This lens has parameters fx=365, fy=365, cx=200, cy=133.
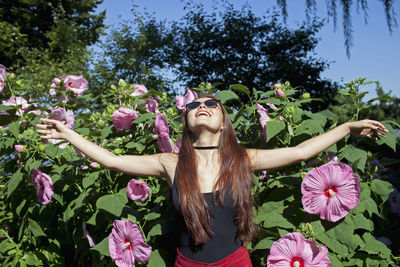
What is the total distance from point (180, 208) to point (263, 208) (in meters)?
0.45

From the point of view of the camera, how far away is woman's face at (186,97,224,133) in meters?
1.65

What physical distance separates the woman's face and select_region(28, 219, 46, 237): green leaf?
3.76ft

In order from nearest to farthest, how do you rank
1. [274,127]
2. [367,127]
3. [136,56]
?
[367,127] → [274,127] → [136,56]

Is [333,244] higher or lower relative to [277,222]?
lower

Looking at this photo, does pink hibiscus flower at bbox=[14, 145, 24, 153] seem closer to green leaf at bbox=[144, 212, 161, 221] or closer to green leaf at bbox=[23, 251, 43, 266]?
green leaf at bbox=[23, 251, 43, 266]

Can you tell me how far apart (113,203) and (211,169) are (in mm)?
516

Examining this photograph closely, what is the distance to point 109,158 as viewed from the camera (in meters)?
1.68

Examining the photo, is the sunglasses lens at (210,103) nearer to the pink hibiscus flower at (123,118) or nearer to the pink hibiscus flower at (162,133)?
the pink hibiscus flower at (162,133)

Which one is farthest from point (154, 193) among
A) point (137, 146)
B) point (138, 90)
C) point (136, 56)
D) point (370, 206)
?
point (136, 56)

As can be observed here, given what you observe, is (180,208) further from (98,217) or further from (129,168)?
(98,217)

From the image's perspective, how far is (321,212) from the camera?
63.3 inches

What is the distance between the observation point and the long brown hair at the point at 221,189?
1530 mm

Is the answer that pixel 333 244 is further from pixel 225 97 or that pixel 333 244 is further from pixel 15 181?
pixel 15 181

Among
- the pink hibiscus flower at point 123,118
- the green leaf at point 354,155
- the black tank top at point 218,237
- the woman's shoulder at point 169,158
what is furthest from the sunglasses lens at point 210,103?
the green leaf at point 354,155
